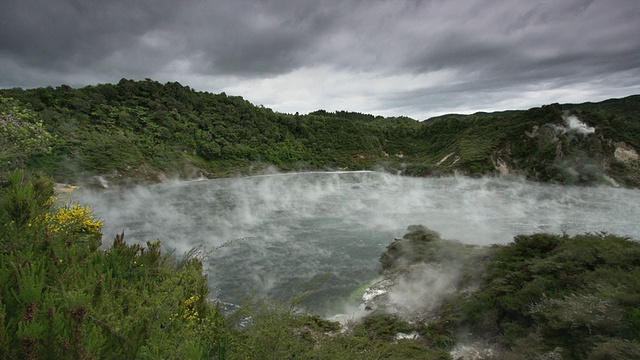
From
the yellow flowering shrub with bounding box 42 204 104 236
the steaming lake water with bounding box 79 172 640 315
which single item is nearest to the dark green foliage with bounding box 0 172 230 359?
the yellow flowering shrub with bounding box 42 204 104 236

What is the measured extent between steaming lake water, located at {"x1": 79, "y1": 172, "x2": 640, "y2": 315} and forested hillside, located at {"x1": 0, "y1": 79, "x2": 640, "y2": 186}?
24.0 ft

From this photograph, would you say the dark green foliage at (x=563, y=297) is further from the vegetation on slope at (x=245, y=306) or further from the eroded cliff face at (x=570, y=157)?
the eroded cliff face at (x=570, y=157)

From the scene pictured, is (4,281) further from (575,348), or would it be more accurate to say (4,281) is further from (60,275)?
(575,348)

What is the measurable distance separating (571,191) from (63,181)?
59843mm

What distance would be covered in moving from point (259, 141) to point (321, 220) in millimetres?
49576

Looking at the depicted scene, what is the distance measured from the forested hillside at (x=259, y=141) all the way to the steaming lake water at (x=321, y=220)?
288 inches

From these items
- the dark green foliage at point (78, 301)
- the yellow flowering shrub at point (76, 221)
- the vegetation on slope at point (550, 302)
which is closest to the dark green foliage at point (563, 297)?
the vegetation on slope at point (550, 302)

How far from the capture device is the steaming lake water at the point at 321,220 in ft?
48.6

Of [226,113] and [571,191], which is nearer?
[571,191]

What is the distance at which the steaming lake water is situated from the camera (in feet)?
48.6

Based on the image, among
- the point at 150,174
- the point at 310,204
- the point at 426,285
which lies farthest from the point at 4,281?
the point at 150,174

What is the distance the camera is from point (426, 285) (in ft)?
39.1

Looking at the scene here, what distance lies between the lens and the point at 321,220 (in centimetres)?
2534

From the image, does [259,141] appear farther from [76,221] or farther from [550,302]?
[550,302]
